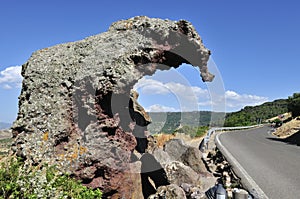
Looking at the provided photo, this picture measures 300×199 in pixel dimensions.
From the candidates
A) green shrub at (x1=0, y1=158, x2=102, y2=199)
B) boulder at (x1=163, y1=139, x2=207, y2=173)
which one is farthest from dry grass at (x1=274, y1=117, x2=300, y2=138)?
green shrub at (x1=0, y1=158, x2=102, y2=199)

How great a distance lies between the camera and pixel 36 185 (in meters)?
4.85

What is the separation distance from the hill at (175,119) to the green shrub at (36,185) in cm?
594

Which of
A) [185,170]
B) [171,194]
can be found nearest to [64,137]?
[171,194]

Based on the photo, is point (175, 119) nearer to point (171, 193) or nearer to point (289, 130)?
point (171, 193)

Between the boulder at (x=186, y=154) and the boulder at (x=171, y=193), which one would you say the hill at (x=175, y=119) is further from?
the boulder at (x=171, y=193)

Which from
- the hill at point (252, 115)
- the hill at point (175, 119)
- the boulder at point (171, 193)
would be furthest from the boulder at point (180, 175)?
the hill at point (252, 115)

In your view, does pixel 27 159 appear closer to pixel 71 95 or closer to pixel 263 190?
pixel 71 95

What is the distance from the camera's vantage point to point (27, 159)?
19.0ft

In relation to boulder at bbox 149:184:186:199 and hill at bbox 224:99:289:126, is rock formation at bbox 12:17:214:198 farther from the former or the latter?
hill at bbox 224:99:289:126

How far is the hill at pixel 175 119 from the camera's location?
34.4 feet

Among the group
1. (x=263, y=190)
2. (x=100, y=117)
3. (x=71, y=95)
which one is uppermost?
(x=71, y=95)

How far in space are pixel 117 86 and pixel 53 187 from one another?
2.36m

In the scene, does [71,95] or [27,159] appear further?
[71,95]

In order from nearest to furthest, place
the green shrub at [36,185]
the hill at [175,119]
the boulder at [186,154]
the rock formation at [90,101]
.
Answer: the green shrub at [36,185]
the rock formation at [90,101]
the boulder at [186,154]
the hill at [175,119]
